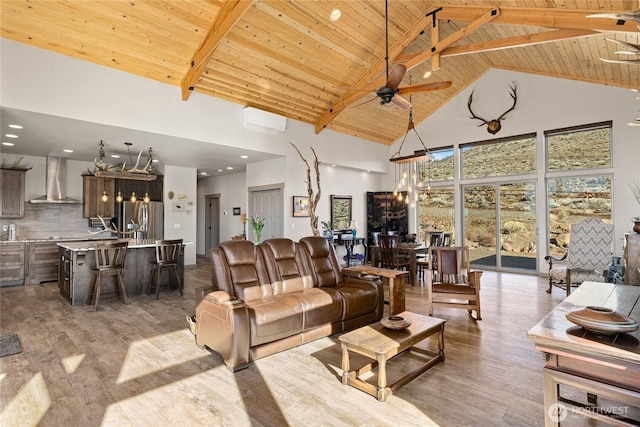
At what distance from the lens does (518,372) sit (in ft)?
9.43

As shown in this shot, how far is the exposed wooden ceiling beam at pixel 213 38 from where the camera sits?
4.19 m

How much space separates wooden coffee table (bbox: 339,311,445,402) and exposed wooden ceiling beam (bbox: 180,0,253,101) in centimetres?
402

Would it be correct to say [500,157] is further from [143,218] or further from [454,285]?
[143,218]

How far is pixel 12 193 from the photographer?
6840 millimetres

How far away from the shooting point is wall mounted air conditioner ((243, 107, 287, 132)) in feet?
21.1

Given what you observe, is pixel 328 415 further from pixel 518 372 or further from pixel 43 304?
pixel 43 304

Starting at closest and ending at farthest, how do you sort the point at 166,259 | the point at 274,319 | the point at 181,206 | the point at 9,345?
the point at 274,319 → the point at 9,345 → the point at 166,259 → the point at 181,206

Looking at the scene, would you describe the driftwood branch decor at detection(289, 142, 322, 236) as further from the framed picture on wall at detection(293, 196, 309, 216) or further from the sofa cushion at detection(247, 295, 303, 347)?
the sofa cushion at detection(247, 295, 303, 347)

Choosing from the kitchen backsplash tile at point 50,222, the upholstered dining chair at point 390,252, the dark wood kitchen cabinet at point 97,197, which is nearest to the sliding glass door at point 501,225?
the upholstered dining chair at point 390,252

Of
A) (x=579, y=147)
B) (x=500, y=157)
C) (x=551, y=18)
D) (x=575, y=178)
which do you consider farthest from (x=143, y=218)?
(x=579, y=147)

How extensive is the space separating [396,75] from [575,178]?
5.94m

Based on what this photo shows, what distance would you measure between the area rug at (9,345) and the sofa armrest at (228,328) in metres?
2.03

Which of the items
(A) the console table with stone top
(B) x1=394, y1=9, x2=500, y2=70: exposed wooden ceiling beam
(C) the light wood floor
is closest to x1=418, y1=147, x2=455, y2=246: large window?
(B) x1=394, y1=9, x2=500, y2=70: exposed wooden ceiling beam

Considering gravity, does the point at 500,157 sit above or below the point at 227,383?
above
